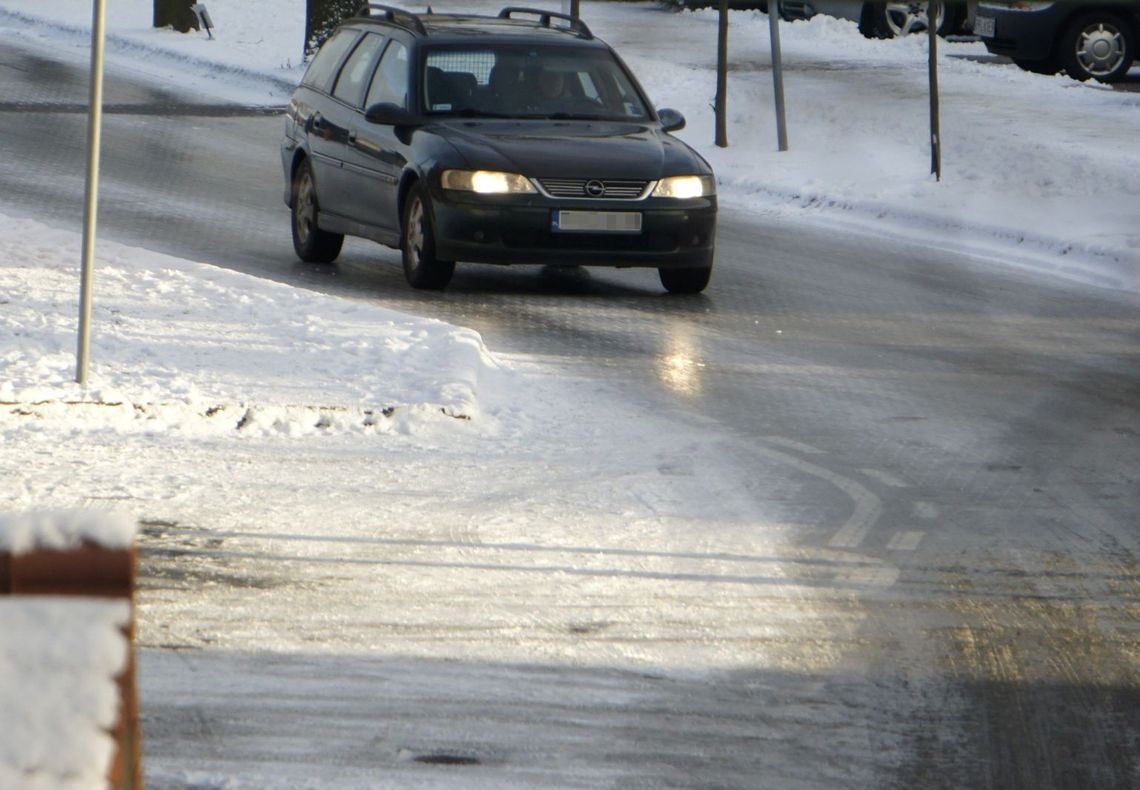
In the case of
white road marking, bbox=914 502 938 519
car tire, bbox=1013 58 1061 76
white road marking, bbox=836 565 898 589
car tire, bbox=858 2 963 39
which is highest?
white road marking, bbox=836 565 898 589

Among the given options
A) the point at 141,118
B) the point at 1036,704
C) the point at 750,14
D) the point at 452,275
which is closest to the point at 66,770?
the point at 1036,704

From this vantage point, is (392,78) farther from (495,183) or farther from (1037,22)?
(1037,22)

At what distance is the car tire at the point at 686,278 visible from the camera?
12352mm

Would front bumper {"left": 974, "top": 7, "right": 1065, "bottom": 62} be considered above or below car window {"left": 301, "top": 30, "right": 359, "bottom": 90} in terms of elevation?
below

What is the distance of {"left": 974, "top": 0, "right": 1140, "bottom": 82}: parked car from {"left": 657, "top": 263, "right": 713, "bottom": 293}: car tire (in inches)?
474

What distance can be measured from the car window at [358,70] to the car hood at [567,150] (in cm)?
106

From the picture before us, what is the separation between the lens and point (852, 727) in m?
4.89

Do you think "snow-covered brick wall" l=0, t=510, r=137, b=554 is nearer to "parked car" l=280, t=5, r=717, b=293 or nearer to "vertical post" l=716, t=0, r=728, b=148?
"parked car" l=280, t=5, r=717, b=293

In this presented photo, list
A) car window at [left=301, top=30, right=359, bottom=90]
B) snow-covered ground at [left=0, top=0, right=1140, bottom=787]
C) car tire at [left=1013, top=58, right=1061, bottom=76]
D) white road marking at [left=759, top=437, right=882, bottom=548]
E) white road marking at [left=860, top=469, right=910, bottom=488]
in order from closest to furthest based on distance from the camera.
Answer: snow-covered ground at [left=0, top=0, right=1140, bottom=787] < white road marking at [left=759, top=437, right=882, bottom=548] < white road marking at [left=860, top=469, right=910, bottom=488] < car window at [left=301, top=30, right=359, bottom=90] < car tire at [left=1013, top=58, right=1061, bottom=76]

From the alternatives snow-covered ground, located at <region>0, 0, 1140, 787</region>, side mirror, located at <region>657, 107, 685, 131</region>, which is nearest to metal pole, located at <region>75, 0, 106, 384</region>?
snow-covered ground, located at <region>0, 0, 1140, 787</region>

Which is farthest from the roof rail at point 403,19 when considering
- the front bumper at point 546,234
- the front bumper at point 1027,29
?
the front bumper at point 1027,29

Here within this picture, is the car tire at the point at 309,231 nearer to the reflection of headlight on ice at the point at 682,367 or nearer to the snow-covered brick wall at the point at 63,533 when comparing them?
the reflection of headlight on ice at the point at 682,367

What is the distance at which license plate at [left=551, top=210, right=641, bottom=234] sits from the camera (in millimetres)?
11805

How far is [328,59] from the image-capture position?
13836 mm
